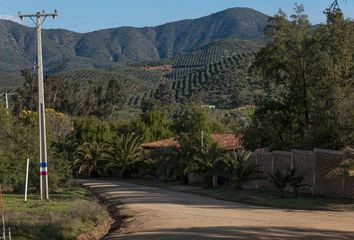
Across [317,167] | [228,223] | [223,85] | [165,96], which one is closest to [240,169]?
[317,167]

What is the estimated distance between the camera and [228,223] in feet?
64.8

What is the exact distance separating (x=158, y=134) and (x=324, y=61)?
42.5 m

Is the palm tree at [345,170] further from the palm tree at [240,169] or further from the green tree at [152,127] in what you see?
the green tree at [152,127]

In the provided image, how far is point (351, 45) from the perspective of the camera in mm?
35219

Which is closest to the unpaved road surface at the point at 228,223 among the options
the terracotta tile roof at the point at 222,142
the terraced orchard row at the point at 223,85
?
the terracotta tile roof at the point at 222,142

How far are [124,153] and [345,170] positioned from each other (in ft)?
123

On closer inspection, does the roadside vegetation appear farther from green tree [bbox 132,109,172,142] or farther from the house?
the house

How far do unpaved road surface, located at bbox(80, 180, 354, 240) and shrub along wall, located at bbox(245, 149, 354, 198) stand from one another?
3652 mm

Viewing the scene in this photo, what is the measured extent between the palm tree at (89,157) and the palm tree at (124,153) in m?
1.40

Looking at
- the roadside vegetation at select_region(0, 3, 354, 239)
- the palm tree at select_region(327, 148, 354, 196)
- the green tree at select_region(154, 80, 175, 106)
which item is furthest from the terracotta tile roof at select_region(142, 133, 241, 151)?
the green tree at select_region(154, 80, 175, 106)

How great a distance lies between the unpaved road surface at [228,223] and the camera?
1681cm

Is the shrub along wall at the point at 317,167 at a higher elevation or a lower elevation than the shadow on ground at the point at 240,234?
higher

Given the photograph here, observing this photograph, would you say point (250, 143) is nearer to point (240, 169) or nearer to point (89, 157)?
point (240, 169)

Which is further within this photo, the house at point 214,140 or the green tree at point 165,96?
the green tree at point 165,96
